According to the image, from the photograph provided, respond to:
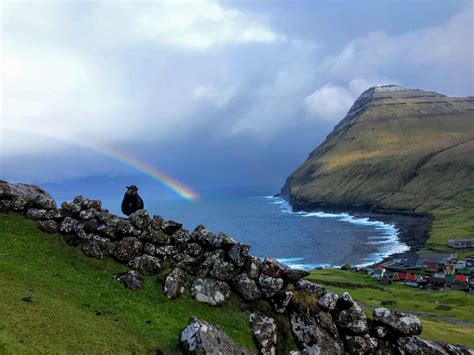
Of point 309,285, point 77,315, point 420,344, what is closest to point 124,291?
point 77,315

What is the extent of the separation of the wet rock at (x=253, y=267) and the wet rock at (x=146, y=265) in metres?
8.38

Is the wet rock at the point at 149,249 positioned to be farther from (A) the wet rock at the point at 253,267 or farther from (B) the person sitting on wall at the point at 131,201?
(B) the person sitting on wall at the point at 131,201

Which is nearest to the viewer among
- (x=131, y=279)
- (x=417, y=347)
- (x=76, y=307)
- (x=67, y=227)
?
(x=76, y=307)

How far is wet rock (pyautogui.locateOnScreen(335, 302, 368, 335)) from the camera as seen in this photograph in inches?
1395

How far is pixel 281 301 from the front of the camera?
35719 mm

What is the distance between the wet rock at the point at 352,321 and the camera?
1395 inches

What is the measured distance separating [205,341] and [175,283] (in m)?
7.63

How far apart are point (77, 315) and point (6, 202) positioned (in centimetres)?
1951

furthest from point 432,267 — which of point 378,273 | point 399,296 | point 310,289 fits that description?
point 310,289

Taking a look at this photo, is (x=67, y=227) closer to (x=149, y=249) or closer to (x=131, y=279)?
(x=149, y=249)

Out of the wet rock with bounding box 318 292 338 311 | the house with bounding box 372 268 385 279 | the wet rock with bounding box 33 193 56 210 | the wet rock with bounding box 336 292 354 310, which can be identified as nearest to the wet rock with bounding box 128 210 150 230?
the wet rock with bounding box 33 193 56 210

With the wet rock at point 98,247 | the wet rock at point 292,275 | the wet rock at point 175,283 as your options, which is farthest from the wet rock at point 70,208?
the wet rock at point 292,275

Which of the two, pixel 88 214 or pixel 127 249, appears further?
pixel 88 214

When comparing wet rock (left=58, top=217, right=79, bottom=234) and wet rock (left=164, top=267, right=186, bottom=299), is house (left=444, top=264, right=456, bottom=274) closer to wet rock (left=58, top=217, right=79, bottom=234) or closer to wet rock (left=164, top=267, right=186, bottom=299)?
wet rock (left=164, top=267, right=186, bottom=299)
